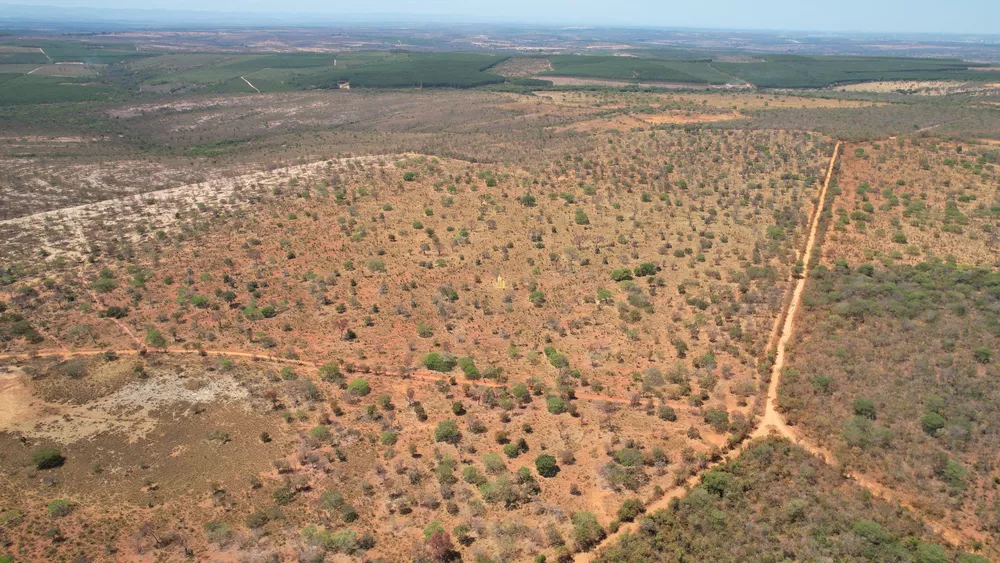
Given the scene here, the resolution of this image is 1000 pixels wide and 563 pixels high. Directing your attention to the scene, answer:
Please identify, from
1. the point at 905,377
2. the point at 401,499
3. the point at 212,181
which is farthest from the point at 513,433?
the point at 212,181

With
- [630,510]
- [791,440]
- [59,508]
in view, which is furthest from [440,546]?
[791,440]

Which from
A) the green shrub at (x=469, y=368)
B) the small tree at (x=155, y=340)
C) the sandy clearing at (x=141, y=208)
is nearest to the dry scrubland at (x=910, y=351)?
the green shrub at (x=469, y=368)

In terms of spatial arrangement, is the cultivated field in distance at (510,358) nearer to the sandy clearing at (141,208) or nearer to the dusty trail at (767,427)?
the dusty trail at (767,427)

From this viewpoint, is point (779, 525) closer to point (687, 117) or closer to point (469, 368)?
point (469, 368)

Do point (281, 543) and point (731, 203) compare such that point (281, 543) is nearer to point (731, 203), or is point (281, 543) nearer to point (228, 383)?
point (228, 383)

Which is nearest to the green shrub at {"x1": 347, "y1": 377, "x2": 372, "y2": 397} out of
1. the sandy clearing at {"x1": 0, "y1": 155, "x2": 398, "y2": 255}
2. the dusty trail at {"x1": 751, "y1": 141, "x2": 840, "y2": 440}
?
the dusty trail at {"x1": 751, "y1": 141, "x2": 840, "y2": 440}

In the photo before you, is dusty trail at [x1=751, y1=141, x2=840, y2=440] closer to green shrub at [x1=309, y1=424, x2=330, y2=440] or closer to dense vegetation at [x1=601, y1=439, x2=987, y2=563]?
dense vegetation at [x1=601, y1=439, x2=987, y2=563]
